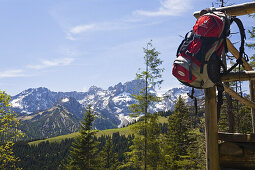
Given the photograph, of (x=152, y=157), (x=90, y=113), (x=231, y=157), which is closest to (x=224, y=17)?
(x=231, y=157)

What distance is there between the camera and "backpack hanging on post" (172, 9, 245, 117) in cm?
223

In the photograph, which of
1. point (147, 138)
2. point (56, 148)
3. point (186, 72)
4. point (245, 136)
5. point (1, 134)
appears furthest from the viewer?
point (56, 148)

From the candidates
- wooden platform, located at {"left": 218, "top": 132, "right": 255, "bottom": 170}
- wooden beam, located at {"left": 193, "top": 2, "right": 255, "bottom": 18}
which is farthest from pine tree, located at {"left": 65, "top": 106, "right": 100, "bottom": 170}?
wooden platform, located at {"left": 218, "top": 132, "right": 255, "bottom": 170}

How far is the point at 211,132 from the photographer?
7.30 ft

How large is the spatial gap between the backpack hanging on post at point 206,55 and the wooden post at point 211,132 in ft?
0.45

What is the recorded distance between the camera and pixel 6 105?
1266 centimetres

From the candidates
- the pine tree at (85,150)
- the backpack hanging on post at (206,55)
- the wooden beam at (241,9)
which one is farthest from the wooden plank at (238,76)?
the pine tree at (85,150)

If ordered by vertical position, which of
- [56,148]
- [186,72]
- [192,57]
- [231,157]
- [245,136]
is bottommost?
[56,148]

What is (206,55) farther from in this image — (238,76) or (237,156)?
(237,156)

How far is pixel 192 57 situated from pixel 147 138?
1556 cm

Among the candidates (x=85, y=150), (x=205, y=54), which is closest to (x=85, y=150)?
(x=85, y=150)

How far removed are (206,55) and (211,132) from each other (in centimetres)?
82

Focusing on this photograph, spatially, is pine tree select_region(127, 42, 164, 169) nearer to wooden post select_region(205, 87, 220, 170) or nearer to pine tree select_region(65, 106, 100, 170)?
pine tree select_region(65, 106, 100, 170)

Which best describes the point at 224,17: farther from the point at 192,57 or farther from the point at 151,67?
the point at 151,67
